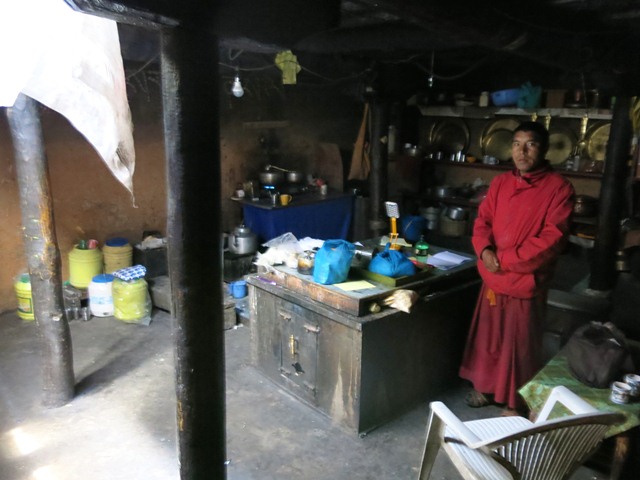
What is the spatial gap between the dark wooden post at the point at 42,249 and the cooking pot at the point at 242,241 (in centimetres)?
250

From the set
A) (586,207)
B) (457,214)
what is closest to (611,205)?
(586,207)

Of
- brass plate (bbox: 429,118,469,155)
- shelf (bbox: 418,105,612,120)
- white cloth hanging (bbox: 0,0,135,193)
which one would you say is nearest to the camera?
white cloth hanging (bbox: 0,0,135,193)

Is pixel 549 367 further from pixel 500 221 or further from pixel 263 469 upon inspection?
pixel 263 469

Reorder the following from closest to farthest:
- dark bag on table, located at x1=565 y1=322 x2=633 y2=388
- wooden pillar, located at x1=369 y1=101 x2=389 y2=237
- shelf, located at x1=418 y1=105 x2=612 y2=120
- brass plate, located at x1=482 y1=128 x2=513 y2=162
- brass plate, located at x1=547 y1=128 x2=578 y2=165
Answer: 1. dark bag on table, located at x1=565 y1=322 x2=633 y2=388
2. shelf, located at x1=418 y1=105 x2=612 y2=120
3. wooden pillar, located at x1=369 y1=101 x2=389 y2=237
4. brass plate, located at x1=547 y1=128 x2=578 y2=165
5. brass plate, located at x1=482 y1=128 x2=513 y2=162

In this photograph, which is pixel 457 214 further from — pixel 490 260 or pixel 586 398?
pixel 586 398

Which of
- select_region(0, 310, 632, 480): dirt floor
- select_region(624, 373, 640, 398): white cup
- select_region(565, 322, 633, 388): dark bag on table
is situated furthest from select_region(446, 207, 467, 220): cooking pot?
select_region(624, 373, 640, 398): white cup

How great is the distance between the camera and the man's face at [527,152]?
10.4 ft

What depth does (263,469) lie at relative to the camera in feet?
9.81

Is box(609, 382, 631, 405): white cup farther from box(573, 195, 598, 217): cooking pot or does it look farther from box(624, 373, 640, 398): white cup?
box(573, 195, 598, 217): cooking pot

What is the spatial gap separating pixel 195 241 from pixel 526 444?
1533 millimetres

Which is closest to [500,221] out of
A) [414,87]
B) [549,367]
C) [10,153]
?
[549,367]

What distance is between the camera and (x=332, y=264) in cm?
333

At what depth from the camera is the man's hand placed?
329 cm

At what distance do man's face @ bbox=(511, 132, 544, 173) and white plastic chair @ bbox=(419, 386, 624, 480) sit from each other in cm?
148
